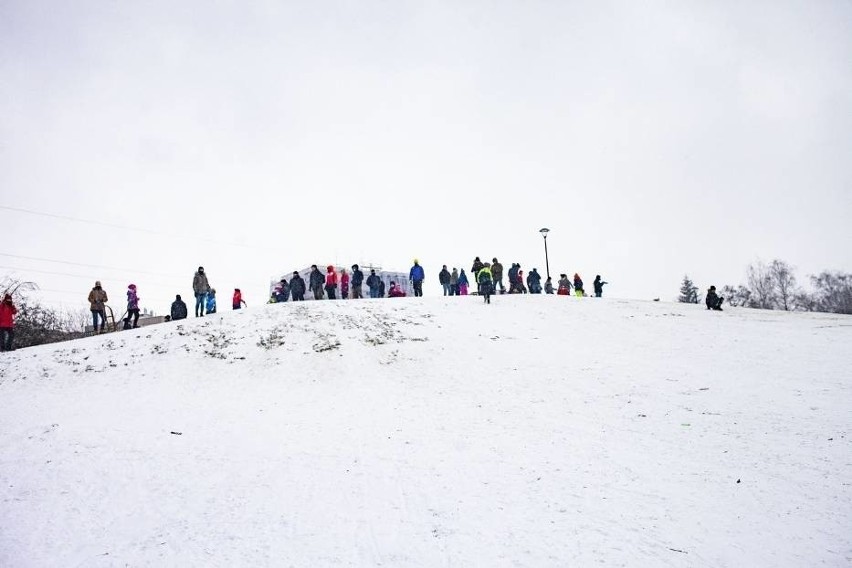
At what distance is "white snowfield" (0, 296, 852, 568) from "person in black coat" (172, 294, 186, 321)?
4600 millimetres

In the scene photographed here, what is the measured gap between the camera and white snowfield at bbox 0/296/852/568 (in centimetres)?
480

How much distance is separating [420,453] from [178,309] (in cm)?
1564

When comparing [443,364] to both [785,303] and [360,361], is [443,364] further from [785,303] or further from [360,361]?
[785,303]

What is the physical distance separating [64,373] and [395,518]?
1124 centimetres

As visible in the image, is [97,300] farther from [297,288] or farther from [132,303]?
[297,288]

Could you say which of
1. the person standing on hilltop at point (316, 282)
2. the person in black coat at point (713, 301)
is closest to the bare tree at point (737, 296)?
the person in black coat at point (713, 301)

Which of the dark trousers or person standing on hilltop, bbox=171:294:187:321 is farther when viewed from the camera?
person standing on hilltop, bbox=171:294:187:321

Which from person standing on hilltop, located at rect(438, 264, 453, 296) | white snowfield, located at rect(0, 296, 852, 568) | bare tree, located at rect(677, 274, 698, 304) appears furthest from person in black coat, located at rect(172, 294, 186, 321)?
bare tree, located at rect(677, 274, 698, 304)

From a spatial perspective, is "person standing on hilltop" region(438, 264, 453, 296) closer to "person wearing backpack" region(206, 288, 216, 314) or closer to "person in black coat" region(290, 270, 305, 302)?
"person in black coat" region(290, 270, 305, 302)

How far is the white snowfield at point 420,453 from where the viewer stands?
4801 mm

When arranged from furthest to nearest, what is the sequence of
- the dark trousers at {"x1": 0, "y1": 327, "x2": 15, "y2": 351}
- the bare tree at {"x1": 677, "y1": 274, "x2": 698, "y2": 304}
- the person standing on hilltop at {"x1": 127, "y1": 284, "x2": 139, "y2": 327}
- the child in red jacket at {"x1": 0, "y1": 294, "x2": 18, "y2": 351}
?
the bare tree at {"x1": 677, "y1": 274, "x2": 698, "y2": 304}, the person standing on hilltop at {"x1": 127, "y1": 284, "x2": 139, "y2": 327}, the dark trousers at {"x1": 0, "y1": 327, "x2": 15, "y2": 351}, the child in red jacket at {"x1": 0, "y1": 294, "x2": 18, "y2": 351}

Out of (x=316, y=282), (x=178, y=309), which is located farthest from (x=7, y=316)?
(x=316, y=282)

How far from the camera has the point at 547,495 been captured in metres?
5.70

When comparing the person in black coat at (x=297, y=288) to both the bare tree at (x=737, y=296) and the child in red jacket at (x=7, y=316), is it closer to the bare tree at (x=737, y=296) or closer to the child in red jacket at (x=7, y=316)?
the child in red jacket at (x=7, y=316)
